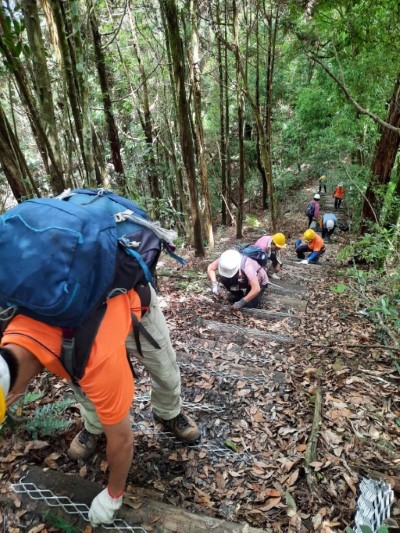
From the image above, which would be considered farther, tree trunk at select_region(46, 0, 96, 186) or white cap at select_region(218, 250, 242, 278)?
white cap at select_region(218, 250, 242, 278)

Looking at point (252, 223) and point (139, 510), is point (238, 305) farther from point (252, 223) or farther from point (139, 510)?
point (252, 223)

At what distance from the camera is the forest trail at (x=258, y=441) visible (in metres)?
2.24

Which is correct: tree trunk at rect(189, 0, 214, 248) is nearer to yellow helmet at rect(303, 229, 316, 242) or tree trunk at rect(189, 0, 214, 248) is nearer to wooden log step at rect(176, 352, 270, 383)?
yellow helmet at rect(303, 229, 316, 242)

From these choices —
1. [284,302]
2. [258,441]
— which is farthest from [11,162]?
[284,302]

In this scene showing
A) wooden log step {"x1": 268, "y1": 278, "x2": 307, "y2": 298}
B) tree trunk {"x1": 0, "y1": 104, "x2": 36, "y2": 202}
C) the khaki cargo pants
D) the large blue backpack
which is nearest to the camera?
the large blue backpack

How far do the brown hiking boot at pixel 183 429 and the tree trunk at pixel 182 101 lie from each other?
628 cm

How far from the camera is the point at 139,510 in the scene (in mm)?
2125

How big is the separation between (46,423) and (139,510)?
1.02 meters

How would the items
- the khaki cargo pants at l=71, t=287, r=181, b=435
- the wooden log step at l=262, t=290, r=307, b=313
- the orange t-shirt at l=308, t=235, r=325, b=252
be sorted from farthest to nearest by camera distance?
the orange t-shirt at l=308, t=235, r=325, b=252
the wooden log step at l=262, t=290, r=307, b=313
the khaki cargo pants at l=71, t=287, r=181, b=435

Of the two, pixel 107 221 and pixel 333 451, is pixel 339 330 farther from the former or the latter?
pixel 107 221

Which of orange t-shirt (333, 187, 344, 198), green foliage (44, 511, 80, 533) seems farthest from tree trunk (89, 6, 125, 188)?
orange t-shirt (333, 187, 344, 198)

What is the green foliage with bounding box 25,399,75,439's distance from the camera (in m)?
2.61

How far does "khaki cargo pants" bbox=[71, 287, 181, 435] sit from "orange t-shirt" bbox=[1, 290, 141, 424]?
1.96ft

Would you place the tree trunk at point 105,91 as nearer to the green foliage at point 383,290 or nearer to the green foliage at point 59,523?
the green foliage at point 383,290
